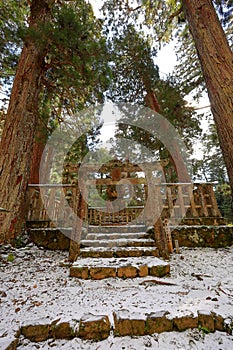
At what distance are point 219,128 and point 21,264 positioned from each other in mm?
3580

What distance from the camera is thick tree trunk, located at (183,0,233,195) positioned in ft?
7.06

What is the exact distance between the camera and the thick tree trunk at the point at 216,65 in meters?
2.15

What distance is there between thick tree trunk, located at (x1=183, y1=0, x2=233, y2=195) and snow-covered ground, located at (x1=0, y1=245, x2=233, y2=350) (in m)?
1.34

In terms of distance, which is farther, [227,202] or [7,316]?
[227,202]

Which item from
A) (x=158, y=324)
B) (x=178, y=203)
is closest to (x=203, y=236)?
(x=178, y=203)

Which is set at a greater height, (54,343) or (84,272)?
(84,272)

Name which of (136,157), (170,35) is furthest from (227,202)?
(170,35)

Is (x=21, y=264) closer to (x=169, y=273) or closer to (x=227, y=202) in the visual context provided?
(x=169, y=273)

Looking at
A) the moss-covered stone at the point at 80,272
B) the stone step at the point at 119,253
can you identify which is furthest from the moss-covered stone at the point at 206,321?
the stone step at the point at 119,253

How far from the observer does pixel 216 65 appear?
7.79ft

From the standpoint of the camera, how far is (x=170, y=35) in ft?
18.7

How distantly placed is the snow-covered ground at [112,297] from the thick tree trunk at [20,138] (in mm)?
642

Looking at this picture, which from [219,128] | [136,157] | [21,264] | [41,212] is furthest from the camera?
[136,157]

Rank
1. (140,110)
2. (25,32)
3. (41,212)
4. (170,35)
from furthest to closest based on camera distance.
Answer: (140,110) → (170,35) → (41,212) → (25,32)
